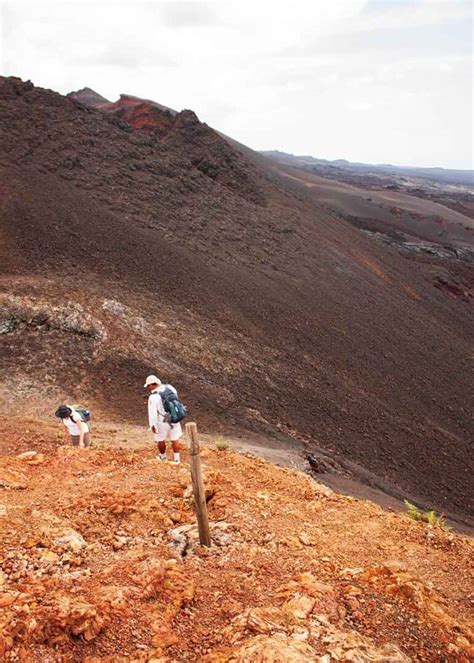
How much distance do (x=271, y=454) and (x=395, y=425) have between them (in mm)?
6180

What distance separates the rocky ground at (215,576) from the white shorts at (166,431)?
→ 0.98m

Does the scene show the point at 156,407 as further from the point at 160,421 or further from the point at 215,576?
the point at 215,576

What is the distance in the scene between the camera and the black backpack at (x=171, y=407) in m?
6.95

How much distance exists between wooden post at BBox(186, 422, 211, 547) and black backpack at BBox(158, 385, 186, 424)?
2.38 meters

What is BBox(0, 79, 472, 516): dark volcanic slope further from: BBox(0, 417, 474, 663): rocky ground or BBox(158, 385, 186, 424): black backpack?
BBox(0, 417, 474, 663): rocky ground

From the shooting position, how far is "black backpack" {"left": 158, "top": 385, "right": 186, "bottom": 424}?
22.8 ft

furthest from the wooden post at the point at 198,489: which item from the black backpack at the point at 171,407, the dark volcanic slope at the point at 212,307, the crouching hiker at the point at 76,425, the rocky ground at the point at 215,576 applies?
the dark volcanic slope at the point at 212,307

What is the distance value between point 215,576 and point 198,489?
72cm

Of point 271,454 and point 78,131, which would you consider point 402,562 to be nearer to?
point 271,454

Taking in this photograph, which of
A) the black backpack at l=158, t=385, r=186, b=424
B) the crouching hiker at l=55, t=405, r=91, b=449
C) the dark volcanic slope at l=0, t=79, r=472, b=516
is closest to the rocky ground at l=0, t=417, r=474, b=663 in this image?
the black backpack at l=158, t=385, r=186, b=424

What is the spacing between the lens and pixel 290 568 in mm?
4359

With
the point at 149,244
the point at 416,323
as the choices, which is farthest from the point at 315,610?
the point at 416,323

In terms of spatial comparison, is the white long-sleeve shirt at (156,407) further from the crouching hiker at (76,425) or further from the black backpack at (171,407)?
the crouching hiker at (76,425)

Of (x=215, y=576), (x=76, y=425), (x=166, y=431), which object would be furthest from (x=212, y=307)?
(x=215, y=576)
